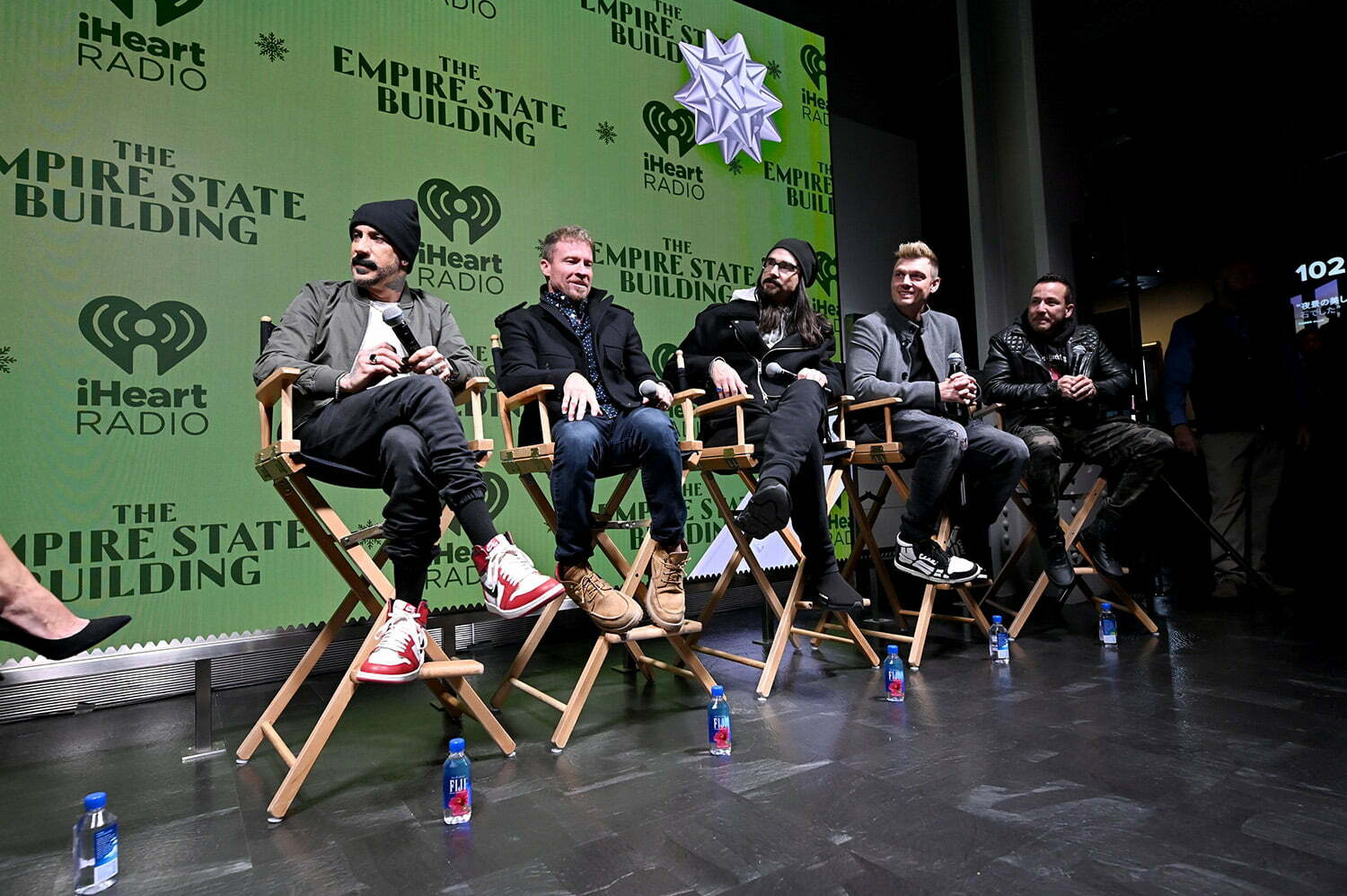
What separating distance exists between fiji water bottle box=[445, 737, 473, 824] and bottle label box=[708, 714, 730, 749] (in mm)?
628

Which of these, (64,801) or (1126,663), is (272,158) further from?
(1126,663)

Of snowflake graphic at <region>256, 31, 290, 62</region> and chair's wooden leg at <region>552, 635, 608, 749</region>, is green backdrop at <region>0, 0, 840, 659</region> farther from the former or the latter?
chair's wooden leg at <region>552, 635, 608, 749</region>

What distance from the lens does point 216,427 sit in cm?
268

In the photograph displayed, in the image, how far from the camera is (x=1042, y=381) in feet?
10.8

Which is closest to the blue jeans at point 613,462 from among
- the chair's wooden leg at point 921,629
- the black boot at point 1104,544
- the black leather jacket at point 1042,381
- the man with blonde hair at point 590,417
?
the man with blonde hair at point 590,417

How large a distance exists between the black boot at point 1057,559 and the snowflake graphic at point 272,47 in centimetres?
362

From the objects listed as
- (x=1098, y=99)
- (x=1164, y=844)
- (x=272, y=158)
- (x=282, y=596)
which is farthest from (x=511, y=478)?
(x=1098, y=99)

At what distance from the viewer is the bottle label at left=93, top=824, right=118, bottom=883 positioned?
1.29m

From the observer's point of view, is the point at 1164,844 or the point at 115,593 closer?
the point at 1164,844

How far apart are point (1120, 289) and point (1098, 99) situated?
4.38 feet

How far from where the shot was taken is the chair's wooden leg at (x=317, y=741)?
1.57 m

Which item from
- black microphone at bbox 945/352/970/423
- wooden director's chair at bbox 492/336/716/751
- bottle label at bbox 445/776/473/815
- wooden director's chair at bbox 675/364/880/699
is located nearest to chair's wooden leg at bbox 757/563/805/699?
wooden director's chair at bbox 675/364/880/699

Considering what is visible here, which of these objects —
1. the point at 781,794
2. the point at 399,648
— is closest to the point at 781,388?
the point at 781,794

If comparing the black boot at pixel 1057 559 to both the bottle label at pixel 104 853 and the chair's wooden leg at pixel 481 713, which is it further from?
the bottle label at pixel 104 853
